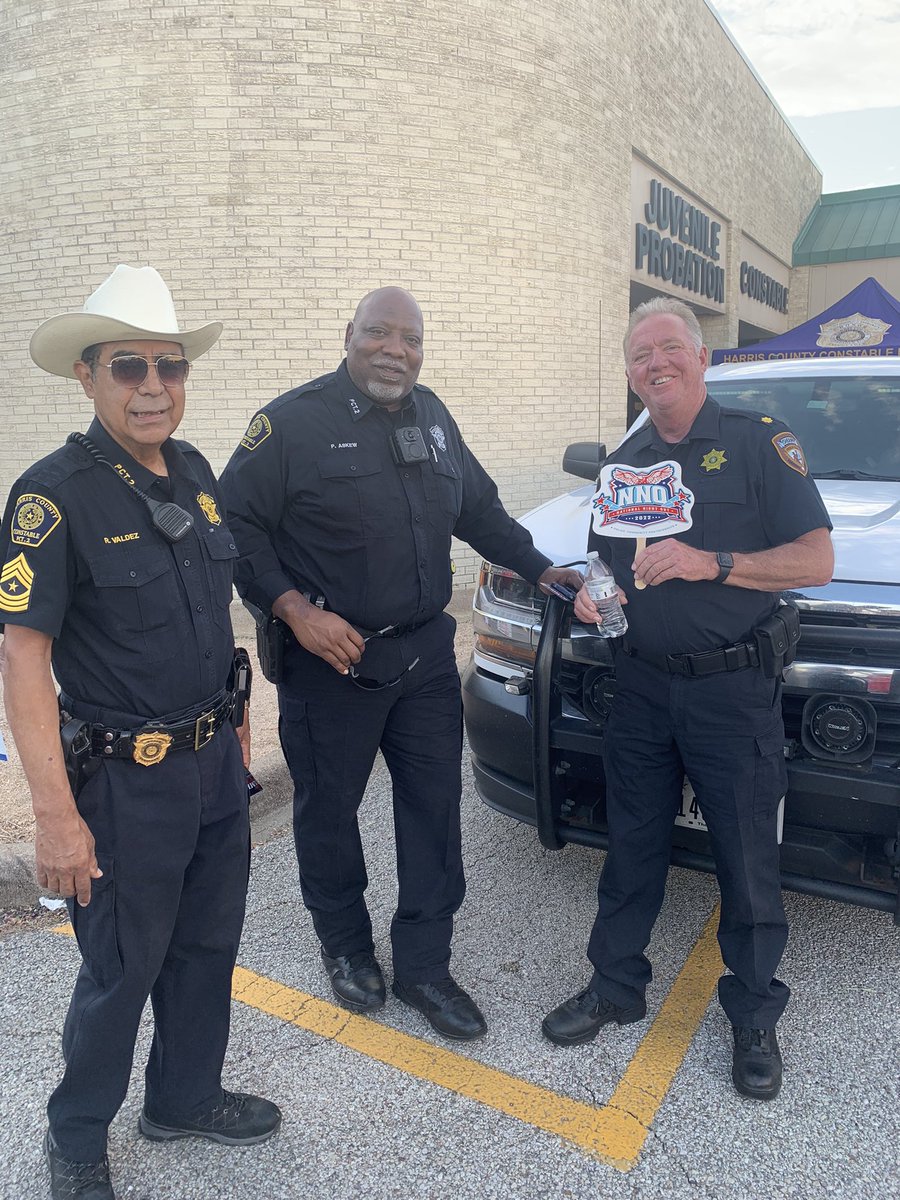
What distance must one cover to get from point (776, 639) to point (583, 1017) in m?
1.20

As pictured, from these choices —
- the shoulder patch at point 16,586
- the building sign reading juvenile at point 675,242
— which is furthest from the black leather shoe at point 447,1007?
the building sign reading juvenile at point 675,242

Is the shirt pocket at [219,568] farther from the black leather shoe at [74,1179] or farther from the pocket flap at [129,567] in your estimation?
the black leather shoe at [74,1179]

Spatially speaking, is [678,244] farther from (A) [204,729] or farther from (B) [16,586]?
(B) [16,586]

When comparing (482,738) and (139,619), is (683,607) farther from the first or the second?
(139,619)

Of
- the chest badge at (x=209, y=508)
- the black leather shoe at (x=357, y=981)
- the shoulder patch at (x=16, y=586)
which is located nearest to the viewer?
the shoulder patch at (x=16, y=586)

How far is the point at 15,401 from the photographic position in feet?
26.7

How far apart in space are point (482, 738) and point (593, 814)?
47cm

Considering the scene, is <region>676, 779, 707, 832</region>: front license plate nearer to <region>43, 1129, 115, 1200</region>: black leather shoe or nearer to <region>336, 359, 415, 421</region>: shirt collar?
<region>336, 359, 415, 421</region>: shirt collar

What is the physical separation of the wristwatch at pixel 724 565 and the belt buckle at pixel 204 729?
1.25 m

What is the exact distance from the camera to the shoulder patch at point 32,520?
1738mm

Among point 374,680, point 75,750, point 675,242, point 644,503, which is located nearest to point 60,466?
point 75,750

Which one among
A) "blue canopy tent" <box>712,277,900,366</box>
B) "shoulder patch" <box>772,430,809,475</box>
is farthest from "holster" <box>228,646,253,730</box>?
"blue canopy tent" <box>712,277,900,366</box>

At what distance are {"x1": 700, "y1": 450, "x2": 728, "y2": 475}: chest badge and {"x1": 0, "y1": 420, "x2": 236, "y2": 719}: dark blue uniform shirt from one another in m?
1.26

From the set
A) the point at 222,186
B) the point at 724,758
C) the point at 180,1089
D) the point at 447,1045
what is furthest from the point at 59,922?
the point at 222,186
